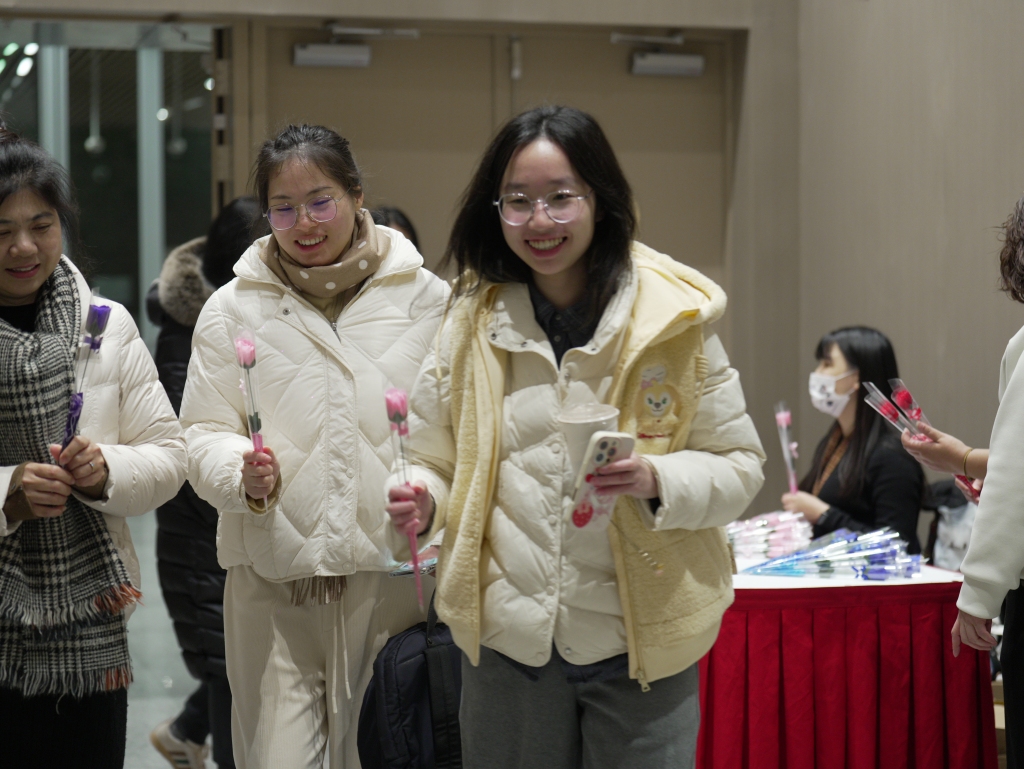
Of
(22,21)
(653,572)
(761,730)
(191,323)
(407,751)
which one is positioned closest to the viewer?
(653,572)

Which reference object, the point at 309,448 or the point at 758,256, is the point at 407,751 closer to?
the point at 309,448

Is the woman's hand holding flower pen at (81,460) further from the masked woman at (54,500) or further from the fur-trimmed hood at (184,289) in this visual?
the fur-trimmed hood at (184,289)

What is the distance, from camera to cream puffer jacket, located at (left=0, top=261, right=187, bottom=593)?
2.15 meters

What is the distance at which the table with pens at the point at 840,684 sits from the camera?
9.46ft

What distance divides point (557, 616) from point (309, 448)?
0.74 m

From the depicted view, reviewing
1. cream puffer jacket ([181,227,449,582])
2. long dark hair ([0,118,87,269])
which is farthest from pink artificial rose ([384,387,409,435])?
long dark hair ([0,118,87,269])

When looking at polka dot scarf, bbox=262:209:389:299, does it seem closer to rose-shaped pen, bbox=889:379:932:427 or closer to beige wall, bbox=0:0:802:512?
rose-shaped pen, bbox=889:379:932:427

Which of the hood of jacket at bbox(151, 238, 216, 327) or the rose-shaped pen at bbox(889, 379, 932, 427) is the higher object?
the hood of jacket at bbox(151, 238, 216, 327)

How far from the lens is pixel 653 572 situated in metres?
1.79

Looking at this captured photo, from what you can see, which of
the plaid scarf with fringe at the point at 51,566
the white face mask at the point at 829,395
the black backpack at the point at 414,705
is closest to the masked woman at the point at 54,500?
the plaid scarf with fringe at the point at 51,566

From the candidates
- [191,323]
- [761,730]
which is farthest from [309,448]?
[761,730]

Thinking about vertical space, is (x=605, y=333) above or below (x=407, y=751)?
above

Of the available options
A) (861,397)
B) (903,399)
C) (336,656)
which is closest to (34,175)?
(336,656)

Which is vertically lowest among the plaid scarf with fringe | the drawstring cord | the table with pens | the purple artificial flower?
the table with pens
